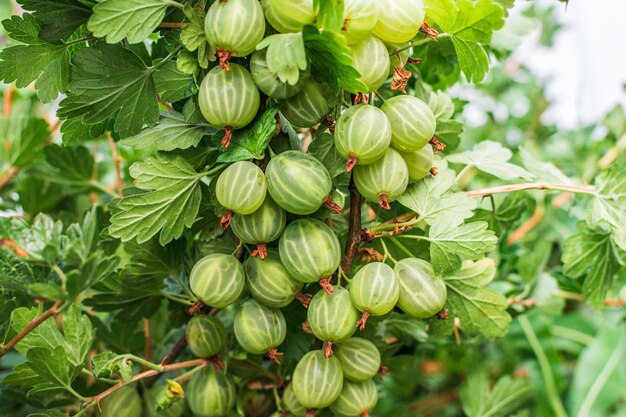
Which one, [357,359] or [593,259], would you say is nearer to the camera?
[357,359]

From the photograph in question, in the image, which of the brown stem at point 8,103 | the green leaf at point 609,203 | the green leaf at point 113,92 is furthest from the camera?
the brown stem at point 8,103

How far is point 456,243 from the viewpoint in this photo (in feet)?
1.83

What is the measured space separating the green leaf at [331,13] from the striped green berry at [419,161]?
0.15m

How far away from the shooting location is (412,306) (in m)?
0.55

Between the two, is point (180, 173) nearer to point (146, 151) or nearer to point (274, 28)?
point (274, 28)

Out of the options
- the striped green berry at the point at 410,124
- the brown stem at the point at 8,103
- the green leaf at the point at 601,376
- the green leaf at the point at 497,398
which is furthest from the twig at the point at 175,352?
the green leaf at the point at 601,376

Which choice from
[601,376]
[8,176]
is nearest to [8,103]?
[8,176]

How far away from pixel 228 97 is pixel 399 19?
0.52ft

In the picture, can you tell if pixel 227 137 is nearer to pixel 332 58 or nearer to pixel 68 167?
pixel 332 58

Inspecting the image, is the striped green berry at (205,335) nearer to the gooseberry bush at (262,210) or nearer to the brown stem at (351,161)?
the gooseberry bush at (262,210)

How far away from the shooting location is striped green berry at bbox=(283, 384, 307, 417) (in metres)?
0.58

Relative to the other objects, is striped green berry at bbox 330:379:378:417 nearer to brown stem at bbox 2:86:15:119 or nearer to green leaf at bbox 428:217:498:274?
green leaf at bbox 428:217:498:274

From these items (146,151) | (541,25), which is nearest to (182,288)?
(146,151)

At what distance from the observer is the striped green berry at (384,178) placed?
53cm
